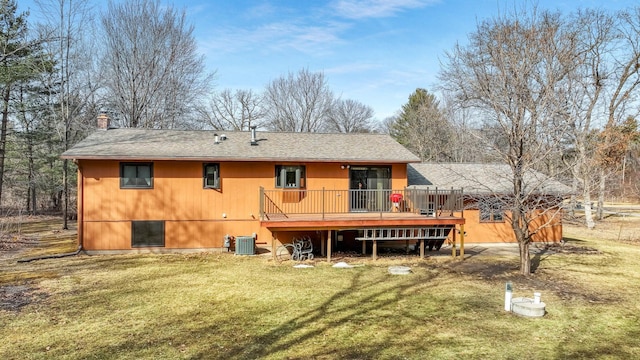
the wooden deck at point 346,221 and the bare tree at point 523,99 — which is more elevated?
the bare tree at point 523,99

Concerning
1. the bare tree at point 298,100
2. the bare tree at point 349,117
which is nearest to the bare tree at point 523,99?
the bare tree at point 298,100

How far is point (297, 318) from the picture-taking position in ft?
22.5

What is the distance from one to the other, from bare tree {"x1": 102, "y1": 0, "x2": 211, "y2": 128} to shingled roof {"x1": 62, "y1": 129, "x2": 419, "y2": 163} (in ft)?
31.3

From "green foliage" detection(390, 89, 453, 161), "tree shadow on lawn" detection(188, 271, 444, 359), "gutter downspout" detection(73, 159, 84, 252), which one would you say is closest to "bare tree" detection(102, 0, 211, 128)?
"gutter downspout" detection(73, 159, 84, 252)

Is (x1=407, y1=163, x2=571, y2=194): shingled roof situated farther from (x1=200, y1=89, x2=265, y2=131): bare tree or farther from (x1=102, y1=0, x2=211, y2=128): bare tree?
(x1=200, y1=89, x2=265, y2=131): bare tree

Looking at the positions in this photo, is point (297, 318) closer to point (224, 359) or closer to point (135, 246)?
point (224, 359)

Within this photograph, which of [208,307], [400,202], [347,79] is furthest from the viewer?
[347,79]

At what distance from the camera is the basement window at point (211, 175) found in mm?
13328

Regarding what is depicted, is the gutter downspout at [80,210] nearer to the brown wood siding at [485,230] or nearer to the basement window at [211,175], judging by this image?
the basement window at [211,175]

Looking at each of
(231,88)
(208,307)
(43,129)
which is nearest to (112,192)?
(208,307)

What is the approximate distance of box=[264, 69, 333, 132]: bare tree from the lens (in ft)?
127

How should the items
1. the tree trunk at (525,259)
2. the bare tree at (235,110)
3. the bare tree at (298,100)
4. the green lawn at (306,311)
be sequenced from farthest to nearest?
the bare tree at (298,100) → the bare tree at (235,110) → the tree trunk at (525,259) → the green lawn at (306,311)

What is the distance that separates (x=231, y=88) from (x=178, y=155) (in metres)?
27.7

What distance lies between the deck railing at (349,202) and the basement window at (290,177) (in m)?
0.25
